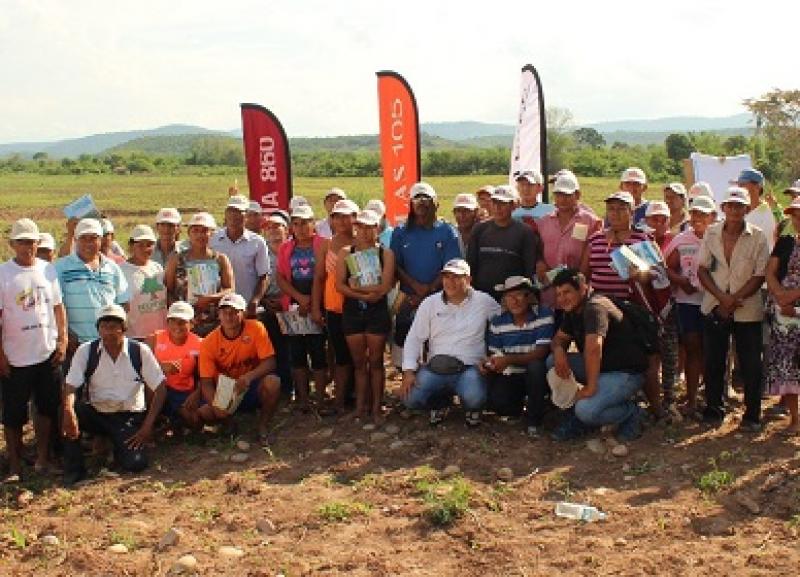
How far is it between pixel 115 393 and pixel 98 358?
0.33 meters

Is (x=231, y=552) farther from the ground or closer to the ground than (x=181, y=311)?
closer to the ground

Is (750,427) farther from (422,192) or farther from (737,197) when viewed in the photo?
(422,192)

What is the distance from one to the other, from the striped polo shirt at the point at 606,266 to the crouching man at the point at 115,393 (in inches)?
142

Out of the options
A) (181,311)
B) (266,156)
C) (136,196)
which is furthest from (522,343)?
(136,196)

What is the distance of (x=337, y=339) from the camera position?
27.2 ft

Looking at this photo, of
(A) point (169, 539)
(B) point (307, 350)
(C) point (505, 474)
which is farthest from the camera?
(B) point (307, 350)

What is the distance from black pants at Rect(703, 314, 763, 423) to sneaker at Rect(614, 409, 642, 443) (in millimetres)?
660

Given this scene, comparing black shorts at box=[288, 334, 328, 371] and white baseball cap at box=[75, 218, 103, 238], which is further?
black shorts at box=[288, 334, 328, 371]

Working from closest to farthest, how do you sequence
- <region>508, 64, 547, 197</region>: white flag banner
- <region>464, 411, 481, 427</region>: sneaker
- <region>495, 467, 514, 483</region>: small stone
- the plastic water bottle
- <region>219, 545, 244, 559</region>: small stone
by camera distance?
<region>219, 545, 244, 559</region>: small stone → the plastic water bottle → <region>495, 467, 514, 483</region>: small stone → <region>464, 411, 481, 427</region>: sneaker → <region>508, 64, 547, 197</region>: white flag banner

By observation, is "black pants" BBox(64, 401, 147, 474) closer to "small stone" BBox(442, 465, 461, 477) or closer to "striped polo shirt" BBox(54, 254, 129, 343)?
"striped polo shirt" BBox(54, 254, 129, 343)

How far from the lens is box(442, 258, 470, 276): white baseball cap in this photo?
749cm

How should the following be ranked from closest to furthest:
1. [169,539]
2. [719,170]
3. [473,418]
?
[169,539] → [473,418] → [719,170]

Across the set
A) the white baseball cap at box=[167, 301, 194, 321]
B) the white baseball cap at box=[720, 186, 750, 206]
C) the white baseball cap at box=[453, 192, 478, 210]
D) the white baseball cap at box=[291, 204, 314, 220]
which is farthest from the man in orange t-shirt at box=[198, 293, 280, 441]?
the white baseball cap at box=[720, 186, 750, 206]

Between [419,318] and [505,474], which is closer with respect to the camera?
[505,474]
